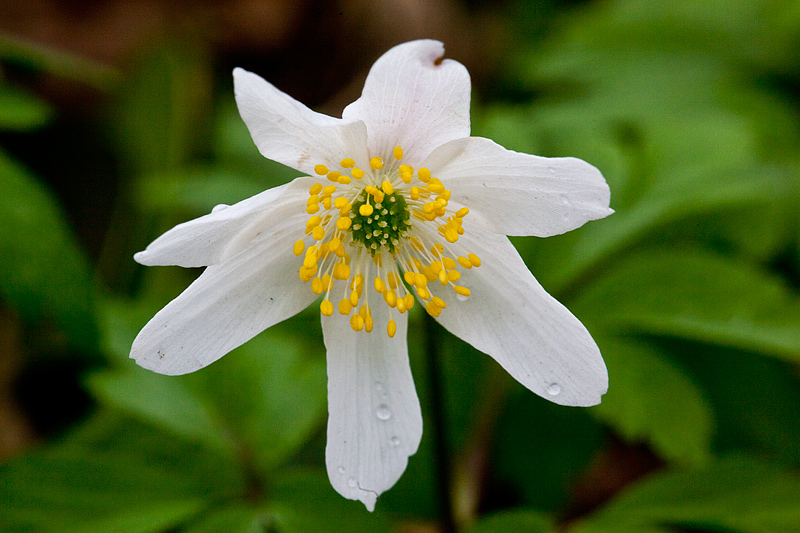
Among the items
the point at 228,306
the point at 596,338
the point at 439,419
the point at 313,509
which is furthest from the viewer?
the point at 596,338

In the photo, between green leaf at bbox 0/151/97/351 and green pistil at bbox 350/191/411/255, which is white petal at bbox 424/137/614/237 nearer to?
green pistil at bbox 350/191/411/255

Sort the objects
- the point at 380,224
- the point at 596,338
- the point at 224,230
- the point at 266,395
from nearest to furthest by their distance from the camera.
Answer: the point at 224,230 → the point at 380,224 → the point at 596,338 → the point at 266,395

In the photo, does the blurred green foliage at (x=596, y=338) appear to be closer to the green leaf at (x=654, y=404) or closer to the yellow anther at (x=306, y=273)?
the green leaf at (x=654, y=404)

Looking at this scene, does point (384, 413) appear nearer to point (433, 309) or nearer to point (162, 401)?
point (433, 309)

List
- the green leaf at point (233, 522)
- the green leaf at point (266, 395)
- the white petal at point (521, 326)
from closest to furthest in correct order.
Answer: the white petal at point (521, 326) < the green leaf at point (233, 522) < the green leaf at point (266, 395)

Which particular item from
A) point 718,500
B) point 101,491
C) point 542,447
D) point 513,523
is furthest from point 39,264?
point 718,500

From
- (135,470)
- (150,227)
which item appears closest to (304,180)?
(135,470)

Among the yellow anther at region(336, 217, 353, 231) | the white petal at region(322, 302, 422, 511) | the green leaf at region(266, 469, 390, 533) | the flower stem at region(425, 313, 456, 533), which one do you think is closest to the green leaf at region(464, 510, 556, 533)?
the flower stem at region(425, 313, 456, 533)

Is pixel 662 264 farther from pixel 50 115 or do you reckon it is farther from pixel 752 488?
pixel 50 115

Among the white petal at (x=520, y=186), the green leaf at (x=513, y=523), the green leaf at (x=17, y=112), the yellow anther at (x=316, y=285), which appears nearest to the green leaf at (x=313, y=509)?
the green leaf at (x=513, y=523)
